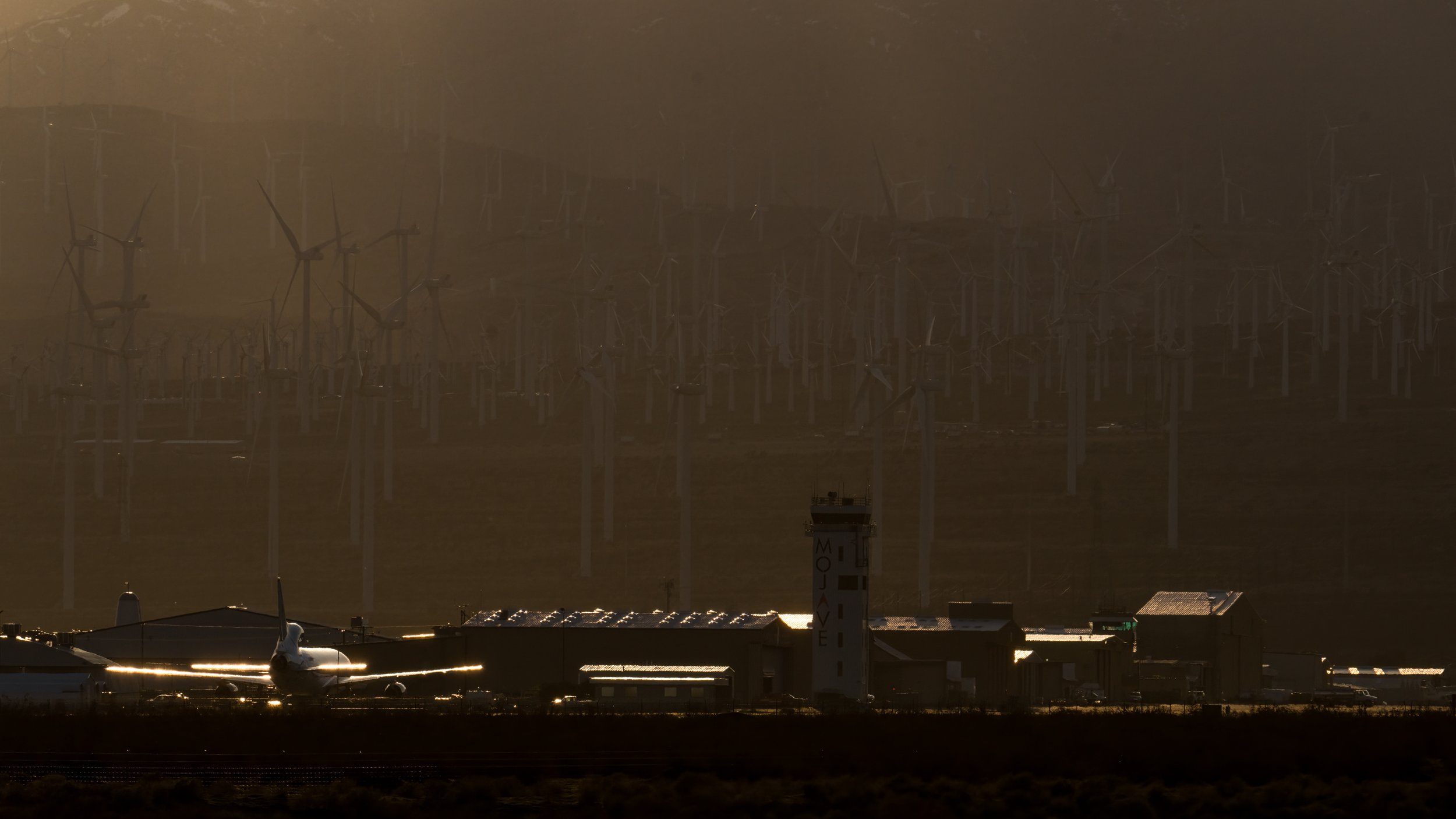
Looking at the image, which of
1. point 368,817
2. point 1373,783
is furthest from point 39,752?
point 1373,783

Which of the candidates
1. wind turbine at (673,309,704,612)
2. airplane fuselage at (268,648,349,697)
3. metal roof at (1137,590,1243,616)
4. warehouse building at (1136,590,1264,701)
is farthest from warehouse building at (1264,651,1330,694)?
airplane fuselage at (268,648,349,697)

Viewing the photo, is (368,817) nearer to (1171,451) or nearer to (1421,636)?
(1421,636)

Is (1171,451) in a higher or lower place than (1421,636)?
higher

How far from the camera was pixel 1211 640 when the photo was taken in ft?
477

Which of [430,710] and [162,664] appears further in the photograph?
[162,664]

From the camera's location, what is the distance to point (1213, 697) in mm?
137625

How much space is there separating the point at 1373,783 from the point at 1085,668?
191 feet

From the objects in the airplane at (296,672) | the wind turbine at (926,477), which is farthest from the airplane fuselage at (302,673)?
the wind turbine at (926,477)

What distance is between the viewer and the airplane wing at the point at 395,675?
119312mm

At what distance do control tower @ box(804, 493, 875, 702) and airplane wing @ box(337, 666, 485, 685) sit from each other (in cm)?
2118

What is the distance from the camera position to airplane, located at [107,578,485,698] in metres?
116

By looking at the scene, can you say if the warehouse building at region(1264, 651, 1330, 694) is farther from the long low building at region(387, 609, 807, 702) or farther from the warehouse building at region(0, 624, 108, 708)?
the warehouse building at region(0, 624, 108, 708)

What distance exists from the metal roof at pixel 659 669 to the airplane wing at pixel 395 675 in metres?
6.98

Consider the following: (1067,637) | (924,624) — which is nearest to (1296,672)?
(1067,637)
